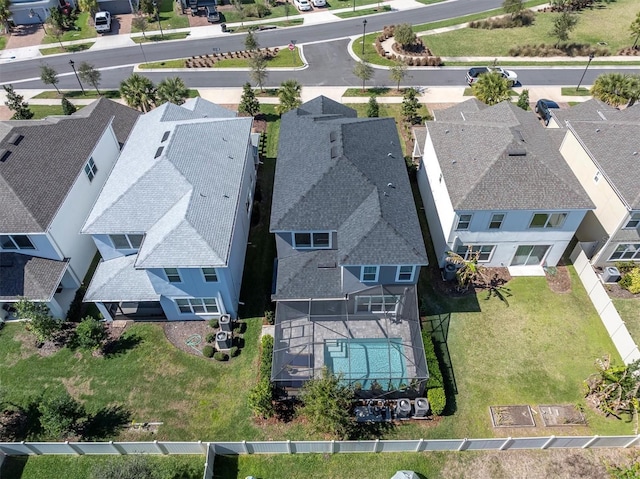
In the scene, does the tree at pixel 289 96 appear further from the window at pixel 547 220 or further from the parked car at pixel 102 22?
the parked car at pixel 102 22

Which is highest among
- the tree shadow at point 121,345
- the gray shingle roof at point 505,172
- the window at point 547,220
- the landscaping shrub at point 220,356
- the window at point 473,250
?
the gray shingle roof at point 505,172

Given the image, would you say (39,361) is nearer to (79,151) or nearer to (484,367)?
(79,151)

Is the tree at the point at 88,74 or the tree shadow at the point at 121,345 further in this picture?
the tree at the point at 88,74

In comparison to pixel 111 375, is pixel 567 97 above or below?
above

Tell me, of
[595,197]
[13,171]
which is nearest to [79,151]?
[13,171]

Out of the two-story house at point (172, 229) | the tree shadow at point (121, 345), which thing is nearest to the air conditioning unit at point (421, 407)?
the two-story house at point (172, 229)

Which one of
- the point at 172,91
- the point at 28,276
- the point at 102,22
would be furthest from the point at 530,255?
the point at 102,22

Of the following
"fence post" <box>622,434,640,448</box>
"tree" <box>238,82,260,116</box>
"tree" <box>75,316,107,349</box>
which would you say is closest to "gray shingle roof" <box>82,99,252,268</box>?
"tree" <box>75,316,107,349</box>

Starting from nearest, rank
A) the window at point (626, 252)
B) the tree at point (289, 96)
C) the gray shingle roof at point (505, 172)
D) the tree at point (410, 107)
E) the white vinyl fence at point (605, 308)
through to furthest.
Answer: the white vinyl fence at point (605, 308) → the gray shingle roof at point (505, 172) → the window at point (626, 252) → the tree at point (289, 96) → the tree at point (410, 107)

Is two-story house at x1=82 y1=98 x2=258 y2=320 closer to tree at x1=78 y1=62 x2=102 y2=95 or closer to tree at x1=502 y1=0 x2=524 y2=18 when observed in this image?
tree at x1=78 y1=62 x2=102 y2=95
